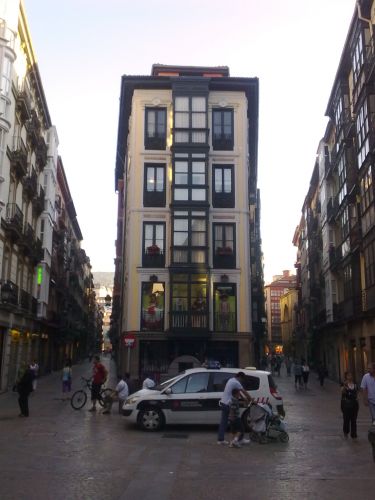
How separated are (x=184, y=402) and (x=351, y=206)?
22.1m

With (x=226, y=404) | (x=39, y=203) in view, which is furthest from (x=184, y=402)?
(x=39, y=203)

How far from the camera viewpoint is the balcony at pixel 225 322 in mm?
35438

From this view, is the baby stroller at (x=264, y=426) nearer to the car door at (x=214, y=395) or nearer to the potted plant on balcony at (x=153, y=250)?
the car door at (x=214, y=395)

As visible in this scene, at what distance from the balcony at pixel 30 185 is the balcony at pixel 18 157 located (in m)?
1.76

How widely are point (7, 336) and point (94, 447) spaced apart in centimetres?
1935

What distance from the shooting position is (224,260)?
119ft

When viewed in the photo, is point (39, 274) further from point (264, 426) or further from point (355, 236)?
point (264, 426)

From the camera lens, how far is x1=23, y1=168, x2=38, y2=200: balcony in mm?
33562

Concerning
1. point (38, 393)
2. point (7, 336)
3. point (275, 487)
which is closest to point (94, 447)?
point (275, 487)

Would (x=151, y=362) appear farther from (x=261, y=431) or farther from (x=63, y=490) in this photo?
(x=63, y=490)

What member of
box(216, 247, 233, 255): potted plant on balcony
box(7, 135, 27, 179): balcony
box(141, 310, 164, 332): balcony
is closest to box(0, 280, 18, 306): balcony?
box(7, 135, 27, 179): balcony

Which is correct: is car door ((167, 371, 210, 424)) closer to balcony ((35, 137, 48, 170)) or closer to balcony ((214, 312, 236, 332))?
balcony ((214, 312, 236, 332))

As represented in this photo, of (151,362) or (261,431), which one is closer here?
(261,431)

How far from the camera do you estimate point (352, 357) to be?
3600cm
